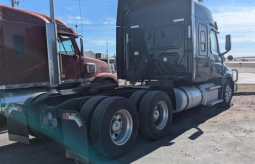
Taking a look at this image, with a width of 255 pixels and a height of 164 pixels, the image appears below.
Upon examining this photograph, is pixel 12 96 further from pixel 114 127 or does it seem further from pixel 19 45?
pixel 114 127

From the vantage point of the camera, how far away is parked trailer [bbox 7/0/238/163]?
3.80m

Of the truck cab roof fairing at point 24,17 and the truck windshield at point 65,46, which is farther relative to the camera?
the truck windshield at point 65,46

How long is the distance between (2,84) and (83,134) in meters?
4.20

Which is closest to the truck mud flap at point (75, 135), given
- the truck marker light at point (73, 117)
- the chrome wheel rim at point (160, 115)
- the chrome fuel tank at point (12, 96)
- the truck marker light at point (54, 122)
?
the truck marker light at point (73, 117)

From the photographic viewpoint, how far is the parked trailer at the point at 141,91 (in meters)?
3.80

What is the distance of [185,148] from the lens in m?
4.48

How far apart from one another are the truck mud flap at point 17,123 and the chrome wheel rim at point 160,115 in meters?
2.63

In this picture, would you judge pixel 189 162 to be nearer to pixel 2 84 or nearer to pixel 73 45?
pixel 2 84

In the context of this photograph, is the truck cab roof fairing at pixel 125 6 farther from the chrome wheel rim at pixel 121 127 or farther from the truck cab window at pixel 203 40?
the chrome wheel rim at pixel 121 127

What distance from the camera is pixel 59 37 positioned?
7.98 meters

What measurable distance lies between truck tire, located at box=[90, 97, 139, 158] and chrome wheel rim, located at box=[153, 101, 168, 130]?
0.89 meters

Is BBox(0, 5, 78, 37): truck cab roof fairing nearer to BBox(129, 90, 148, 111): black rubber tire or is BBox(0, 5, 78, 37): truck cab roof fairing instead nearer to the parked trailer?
the parked trailer

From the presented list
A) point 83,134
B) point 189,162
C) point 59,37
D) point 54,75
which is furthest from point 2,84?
point 189,162

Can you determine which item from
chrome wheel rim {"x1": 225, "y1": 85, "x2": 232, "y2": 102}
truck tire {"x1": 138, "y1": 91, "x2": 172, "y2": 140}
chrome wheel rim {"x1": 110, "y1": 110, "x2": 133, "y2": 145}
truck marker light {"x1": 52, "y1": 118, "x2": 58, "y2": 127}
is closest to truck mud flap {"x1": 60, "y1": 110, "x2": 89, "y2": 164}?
truck marker light {"x1": 52, "y1": 118, "x2": 58, "y2": 127}
